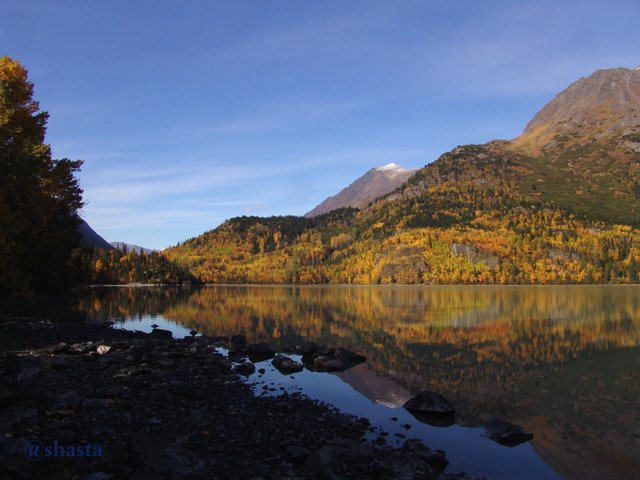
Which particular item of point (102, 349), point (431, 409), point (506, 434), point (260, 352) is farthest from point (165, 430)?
point (260, 352)

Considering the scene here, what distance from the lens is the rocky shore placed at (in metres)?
13.0

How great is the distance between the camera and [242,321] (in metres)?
77.9

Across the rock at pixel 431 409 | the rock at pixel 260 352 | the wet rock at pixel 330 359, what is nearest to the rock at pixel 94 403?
the rock at pixel 431 409

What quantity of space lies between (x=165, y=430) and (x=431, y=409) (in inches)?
589

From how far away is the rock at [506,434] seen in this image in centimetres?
2205

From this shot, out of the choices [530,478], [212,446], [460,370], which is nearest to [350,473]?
[212,446]

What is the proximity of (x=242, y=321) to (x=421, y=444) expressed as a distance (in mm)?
60525

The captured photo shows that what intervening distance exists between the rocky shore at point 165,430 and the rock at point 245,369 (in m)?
4.33

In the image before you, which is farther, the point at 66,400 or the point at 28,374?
the point at 28,374

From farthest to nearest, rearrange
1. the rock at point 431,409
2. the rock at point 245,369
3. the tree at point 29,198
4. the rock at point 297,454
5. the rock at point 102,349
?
1. the tree at point 29,198
2. the rock at point 245,369
3. the rock at point 102,349
4. the rock at point 431,409
5. the rock at point 297,454

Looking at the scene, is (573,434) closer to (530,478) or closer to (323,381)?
(530,478)

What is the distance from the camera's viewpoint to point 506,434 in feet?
73.2

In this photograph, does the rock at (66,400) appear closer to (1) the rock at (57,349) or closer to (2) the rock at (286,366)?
(1) the rock at (57,349)

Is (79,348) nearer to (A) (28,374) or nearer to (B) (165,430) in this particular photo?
(A) (28,374)
